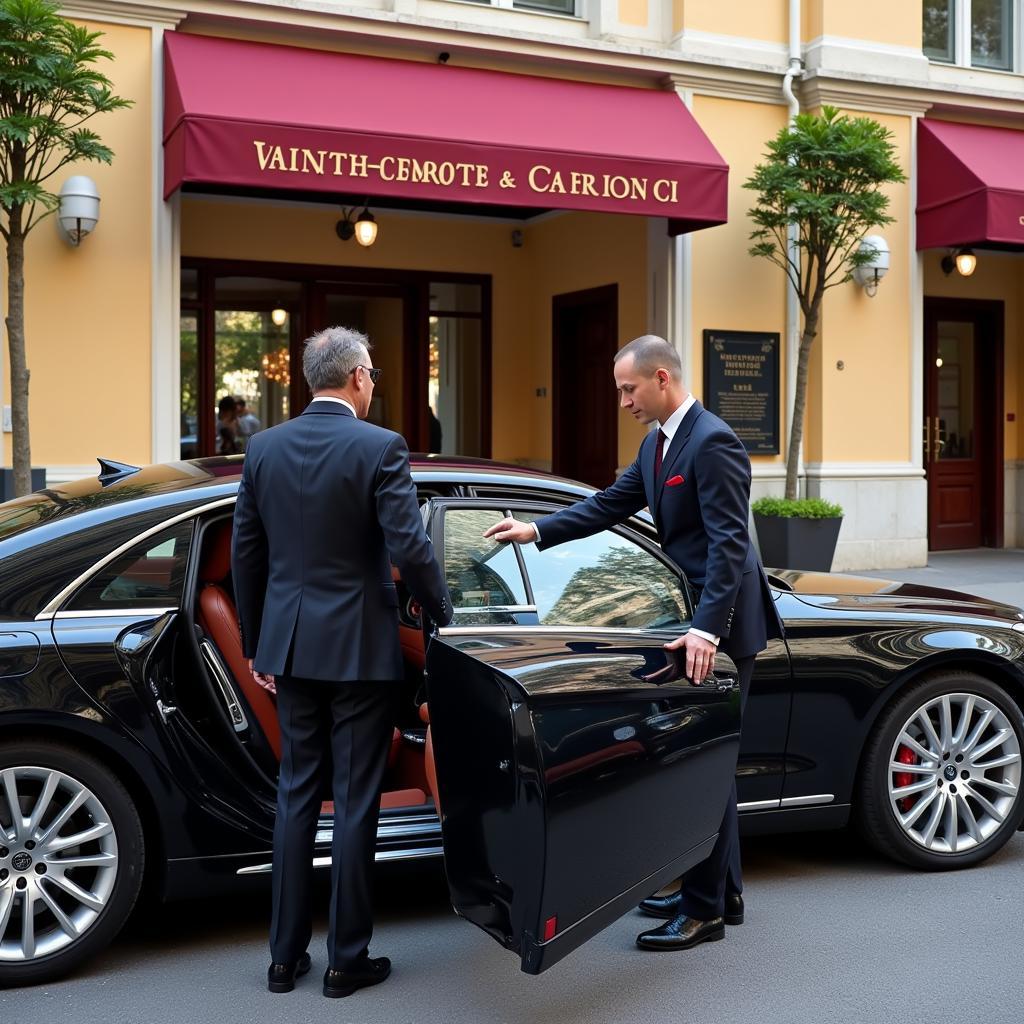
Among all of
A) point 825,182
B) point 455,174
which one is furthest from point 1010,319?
point 455,174

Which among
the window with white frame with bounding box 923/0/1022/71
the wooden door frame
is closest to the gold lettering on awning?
the window with white frame with bounding box 923/0/1022/71

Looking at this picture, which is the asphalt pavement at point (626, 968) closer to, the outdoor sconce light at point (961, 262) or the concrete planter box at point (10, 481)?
the concrete planter box at point (10, 481)

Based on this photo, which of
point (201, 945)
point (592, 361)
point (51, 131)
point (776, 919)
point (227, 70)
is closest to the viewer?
point (201, 945)

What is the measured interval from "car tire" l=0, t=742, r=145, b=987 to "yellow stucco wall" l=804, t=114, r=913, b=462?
10659mm

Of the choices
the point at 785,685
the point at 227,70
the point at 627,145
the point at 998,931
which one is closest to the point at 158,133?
the point at 227,70

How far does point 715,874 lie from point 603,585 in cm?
98

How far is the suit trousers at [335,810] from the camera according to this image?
12.0 feet

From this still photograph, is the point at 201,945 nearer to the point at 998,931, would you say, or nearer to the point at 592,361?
the point at 998,931

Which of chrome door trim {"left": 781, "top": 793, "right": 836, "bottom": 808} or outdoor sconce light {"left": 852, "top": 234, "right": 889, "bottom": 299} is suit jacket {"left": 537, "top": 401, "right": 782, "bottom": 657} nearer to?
chrome door trim {"left": 781, "top": 793, "right": 836, "bottom": 808}

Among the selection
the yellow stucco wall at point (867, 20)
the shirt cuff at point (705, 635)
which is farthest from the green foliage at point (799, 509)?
the shirt cuff at point (705, 635)

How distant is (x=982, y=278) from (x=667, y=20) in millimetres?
5545

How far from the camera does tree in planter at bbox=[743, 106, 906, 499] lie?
38.7ft

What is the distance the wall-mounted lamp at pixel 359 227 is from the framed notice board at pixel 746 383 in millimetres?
3561

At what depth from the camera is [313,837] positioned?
3.70 metres
